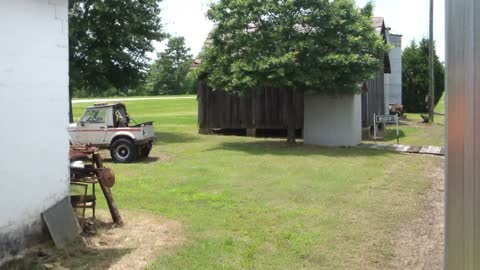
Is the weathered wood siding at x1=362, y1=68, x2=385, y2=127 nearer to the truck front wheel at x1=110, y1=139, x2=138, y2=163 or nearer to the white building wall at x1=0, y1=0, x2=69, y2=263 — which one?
the truck front wheel at x1=110, y1=139, x2=138, y2=163

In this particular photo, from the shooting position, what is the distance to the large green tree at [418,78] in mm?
38606

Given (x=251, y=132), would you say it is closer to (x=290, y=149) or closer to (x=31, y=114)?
(x=290, y=149)

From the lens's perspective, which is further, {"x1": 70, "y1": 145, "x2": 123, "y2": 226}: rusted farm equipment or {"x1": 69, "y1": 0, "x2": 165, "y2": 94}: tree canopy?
{"x1": 69, "y1": 0, "x2": 165, "y2": 94}: tree canopy

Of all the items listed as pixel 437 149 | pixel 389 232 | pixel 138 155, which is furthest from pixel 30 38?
pixel 437 149

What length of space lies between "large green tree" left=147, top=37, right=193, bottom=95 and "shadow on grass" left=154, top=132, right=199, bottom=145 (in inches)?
2683

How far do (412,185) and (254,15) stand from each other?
28.4ft

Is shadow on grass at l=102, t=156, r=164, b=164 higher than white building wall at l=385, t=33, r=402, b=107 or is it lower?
lower

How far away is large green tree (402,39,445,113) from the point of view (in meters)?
38.6

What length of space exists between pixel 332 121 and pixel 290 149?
2.31 m

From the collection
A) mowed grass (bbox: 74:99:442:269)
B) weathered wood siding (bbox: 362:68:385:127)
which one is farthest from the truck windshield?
weathered wood siding (bbox: 362:68:385:127)

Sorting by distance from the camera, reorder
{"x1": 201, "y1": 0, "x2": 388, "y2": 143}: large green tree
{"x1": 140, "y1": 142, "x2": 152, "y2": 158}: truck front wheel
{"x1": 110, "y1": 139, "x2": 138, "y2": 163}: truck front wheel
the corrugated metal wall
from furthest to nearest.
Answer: {"x1": 201, "y1": 0, "x2": 388, "y2": 143}: large green tree
{"x1": 140, "y1": 142, "x2": 152, "y2": 158}: truck front wheel
{"x1": 110, "y1": 139, "x2": 138, "y2": 163}: truck front wheel
the corrugated metal wall

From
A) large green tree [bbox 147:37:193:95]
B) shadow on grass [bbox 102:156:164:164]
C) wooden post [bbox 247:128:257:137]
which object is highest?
large green tree [bbox 147:37:193:95]

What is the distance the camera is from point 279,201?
9.14 meters

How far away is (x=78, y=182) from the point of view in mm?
7668
